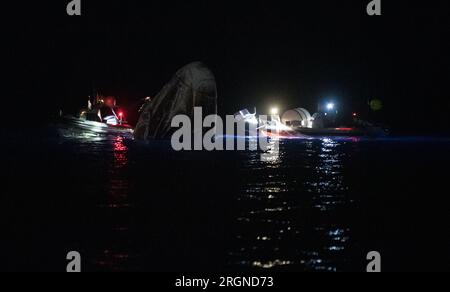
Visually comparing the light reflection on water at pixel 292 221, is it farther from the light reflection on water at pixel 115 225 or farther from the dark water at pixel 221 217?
the light reflection on water at pixel 115 225

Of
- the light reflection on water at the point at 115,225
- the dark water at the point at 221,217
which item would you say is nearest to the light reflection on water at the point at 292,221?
the dark water at the point at 221,217

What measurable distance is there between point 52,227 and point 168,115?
80.3ft

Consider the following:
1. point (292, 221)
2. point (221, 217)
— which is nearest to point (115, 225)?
point (221, 217)

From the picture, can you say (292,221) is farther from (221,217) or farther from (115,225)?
(115,225)

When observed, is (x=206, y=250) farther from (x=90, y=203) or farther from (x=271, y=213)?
(x=90, y=203)

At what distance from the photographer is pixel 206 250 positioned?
775 cm

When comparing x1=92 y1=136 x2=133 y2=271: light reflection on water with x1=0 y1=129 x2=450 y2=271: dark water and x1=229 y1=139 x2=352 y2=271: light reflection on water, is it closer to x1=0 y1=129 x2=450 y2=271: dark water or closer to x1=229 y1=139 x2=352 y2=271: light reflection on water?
x1=0 y1=129 x2=450 y2=271: dark water

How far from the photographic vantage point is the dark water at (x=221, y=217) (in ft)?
24.3

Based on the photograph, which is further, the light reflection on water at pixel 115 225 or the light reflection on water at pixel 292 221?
the light reflection on water at pixel 292 221

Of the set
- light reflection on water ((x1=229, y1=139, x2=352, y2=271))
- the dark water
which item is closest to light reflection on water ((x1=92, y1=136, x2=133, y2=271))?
the dark water

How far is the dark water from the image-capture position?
7398 mm

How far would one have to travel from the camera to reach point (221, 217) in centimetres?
990

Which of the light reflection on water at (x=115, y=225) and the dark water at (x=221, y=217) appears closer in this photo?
the light reflection on water at (x=115, y=225)

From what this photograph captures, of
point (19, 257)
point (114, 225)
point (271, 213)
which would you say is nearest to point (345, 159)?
point (271, 213)
